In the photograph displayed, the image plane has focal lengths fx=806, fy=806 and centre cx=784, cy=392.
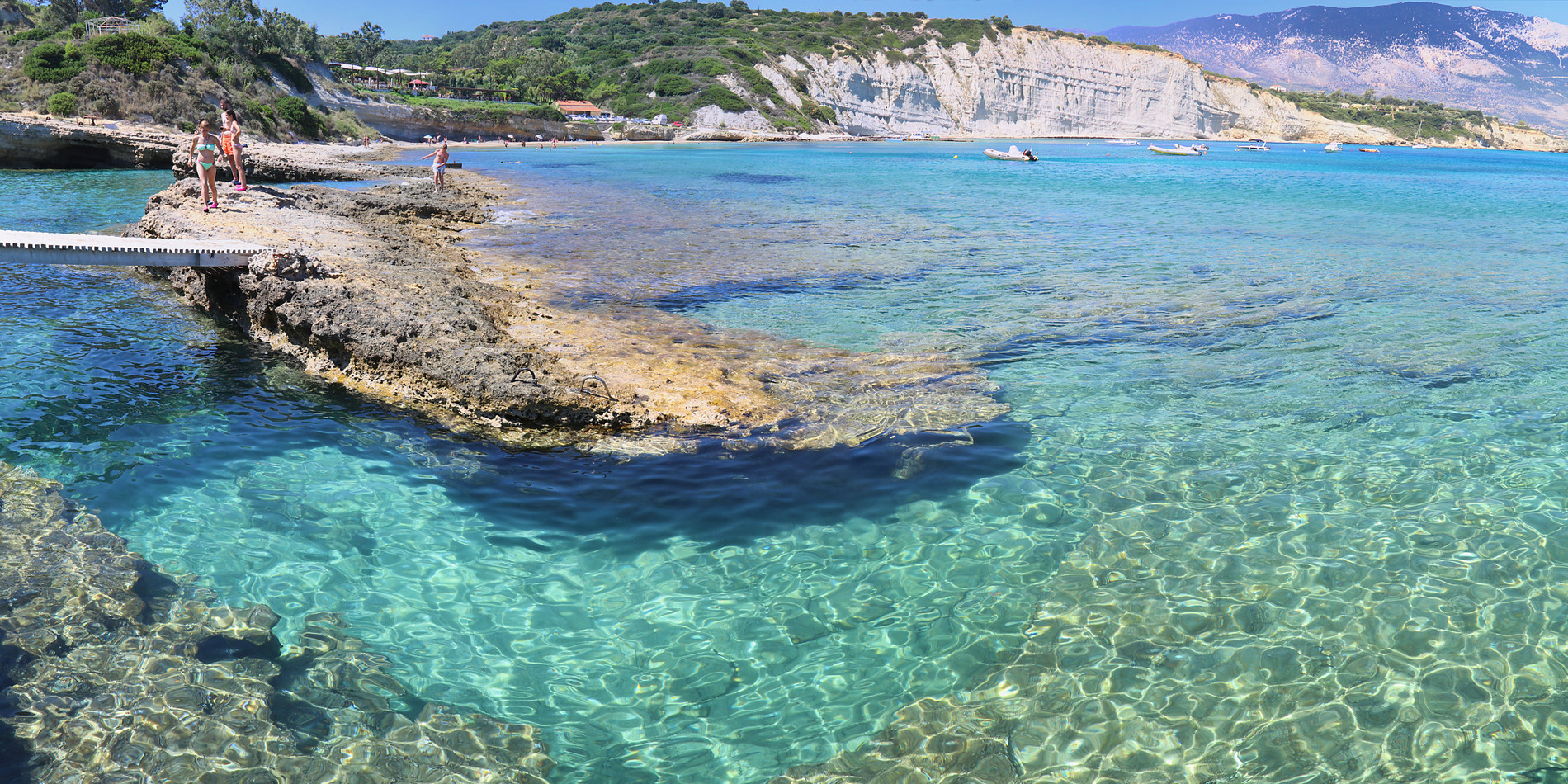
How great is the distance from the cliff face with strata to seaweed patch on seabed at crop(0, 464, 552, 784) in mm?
113664

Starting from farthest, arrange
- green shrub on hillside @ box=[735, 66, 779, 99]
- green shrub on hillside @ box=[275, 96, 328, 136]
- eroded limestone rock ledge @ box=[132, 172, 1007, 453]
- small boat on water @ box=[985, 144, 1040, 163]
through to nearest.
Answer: green shrub on hillside @ box=[735, 66, 779, 99] → small boat on water @ box=[985, 144, 1040, 163] → green shrub on hillside @ box=[275, 96, 328, 136] → eroded limestone rock ledge @ box=[132, 172, 1007, 453]

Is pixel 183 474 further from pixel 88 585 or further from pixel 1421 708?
pixel 1421 708

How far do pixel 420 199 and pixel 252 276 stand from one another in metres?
12.5

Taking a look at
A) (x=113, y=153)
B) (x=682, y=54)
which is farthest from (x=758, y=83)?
(x=113, y=153)

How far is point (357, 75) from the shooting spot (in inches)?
3846

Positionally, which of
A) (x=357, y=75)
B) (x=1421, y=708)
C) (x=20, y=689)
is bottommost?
(x=1421, y=708)

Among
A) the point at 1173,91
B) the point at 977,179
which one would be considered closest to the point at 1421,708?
the point at 977,179

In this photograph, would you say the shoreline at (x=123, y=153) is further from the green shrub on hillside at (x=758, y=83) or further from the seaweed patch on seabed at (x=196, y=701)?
the green shrub on hillside at (x=758, y=83)

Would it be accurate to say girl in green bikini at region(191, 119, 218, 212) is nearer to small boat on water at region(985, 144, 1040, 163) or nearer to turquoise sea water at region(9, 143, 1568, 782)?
turquoise sea water at region(9, 143, 1568, 782)

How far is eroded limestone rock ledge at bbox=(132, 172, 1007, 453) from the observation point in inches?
291

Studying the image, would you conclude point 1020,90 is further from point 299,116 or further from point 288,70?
point 299,116

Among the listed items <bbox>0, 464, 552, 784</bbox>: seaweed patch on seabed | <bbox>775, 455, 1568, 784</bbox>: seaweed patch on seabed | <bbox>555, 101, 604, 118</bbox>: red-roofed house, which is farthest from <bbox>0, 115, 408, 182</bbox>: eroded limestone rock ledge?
<bbox>555, 101, 604, 118</bbox>: red-roofed house

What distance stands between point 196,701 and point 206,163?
14258 millimetres

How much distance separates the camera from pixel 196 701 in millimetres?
4043
